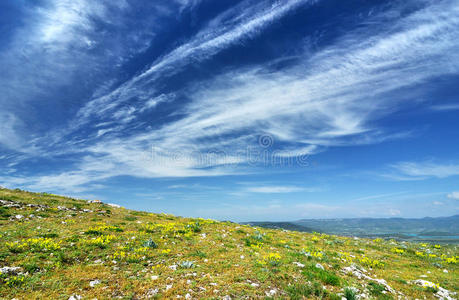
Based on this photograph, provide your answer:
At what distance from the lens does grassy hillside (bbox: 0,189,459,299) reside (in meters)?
8.33

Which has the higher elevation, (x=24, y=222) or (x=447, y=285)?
(x=24, y=222)

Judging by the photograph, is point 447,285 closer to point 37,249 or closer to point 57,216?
point 37,249

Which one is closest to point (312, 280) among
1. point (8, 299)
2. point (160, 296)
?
point (160, 296)

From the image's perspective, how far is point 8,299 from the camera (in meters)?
7.20

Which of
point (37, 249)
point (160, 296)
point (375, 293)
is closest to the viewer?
point (160, 296)

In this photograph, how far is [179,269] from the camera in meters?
10.5

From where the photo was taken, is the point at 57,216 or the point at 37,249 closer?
the point at 37,249

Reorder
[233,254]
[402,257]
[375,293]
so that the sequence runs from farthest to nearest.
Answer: [402,257], [233,254], [375,293]

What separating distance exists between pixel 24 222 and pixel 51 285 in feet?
40.6

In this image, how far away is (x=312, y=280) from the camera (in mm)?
9922

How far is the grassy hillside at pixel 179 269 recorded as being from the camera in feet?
27.3

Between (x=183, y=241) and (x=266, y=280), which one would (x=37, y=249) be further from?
(x=266, y=280)

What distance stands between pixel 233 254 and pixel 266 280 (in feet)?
14.3

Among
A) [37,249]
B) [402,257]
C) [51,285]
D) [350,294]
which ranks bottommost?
[402,257]
